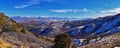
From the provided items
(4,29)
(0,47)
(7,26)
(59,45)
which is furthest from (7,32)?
(0,47)

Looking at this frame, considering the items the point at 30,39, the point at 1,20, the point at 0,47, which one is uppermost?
the point at 0,47

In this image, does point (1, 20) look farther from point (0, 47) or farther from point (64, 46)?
point (0, 47)

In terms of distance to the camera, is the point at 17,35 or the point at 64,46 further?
the point at 17,35

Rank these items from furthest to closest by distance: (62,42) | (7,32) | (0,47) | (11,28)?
1. (11,28)
2. (7,32)
3. (62,42)
4. (0,47)

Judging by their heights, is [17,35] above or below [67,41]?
below

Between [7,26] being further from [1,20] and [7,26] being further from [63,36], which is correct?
[63,36]

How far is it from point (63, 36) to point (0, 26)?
30.0 metres

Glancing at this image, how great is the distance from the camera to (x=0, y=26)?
83.1 m

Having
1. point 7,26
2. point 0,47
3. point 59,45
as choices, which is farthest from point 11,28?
point 0,47

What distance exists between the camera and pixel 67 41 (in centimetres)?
5788

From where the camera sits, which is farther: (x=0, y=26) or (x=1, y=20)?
(x=1, y=20)

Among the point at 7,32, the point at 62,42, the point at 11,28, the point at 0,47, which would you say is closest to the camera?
the point at 0,47

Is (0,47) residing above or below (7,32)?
above

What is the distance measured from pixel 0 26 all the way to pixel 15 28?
8620 mm
